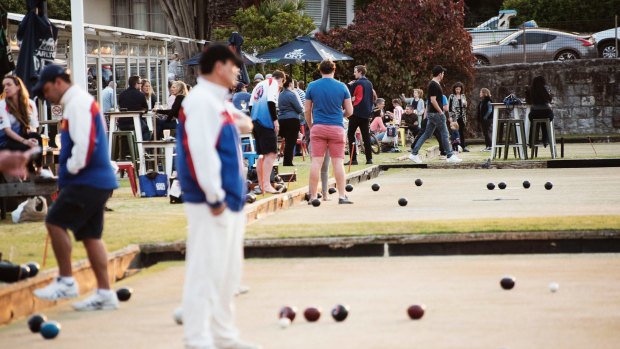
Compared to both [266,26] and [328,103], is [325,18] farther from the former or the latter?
[328,103]

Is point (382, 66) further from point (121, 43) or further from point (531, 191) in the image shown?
point (531, 191)

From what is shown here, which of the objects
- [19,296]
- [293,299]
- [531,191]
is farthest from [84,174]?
[531,191]

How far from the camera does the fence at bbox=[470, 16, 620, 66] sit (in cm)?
3944

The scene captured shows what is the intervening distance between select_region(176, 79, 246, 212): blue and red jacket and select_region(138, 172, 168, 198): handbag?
407 inches

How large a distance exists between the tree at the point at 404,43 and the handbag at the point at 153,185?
18.5 m

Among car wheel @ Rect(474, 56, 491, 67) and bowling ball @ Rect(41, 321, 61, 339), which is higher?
car wheel @ Rect(474, 56, 491, 67)

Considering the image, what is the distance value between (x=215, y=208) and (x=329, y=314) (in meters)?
1.93

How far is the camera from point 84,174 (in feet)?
29.4

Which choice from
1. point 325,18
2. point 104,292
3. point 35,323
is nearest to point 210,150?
point 35,323

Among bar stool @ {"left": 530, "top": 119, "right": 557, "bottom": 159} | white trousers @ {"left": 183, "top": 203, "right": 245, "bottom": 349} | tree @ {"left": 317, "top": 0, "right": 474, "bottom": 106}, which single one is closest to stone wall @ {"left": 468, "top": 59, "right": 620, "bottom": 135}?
tree @ {"left": 317, "top": 0, "right": 474, "bottom": 106}

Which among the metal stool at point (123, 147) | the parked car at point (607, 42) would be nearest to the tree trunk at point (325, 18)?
the parked car at point (607, 42)

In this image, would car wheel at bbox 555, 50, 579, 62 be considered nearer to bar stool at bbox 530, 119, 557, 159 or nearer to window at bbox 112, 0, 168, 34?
window at bbox 112, 0, 168, 34

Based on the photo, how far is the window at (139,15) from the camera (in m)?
44.7

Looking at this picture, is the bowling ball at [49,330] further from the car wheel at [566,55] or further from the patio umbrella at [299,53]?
the car wheel at [566,55]
